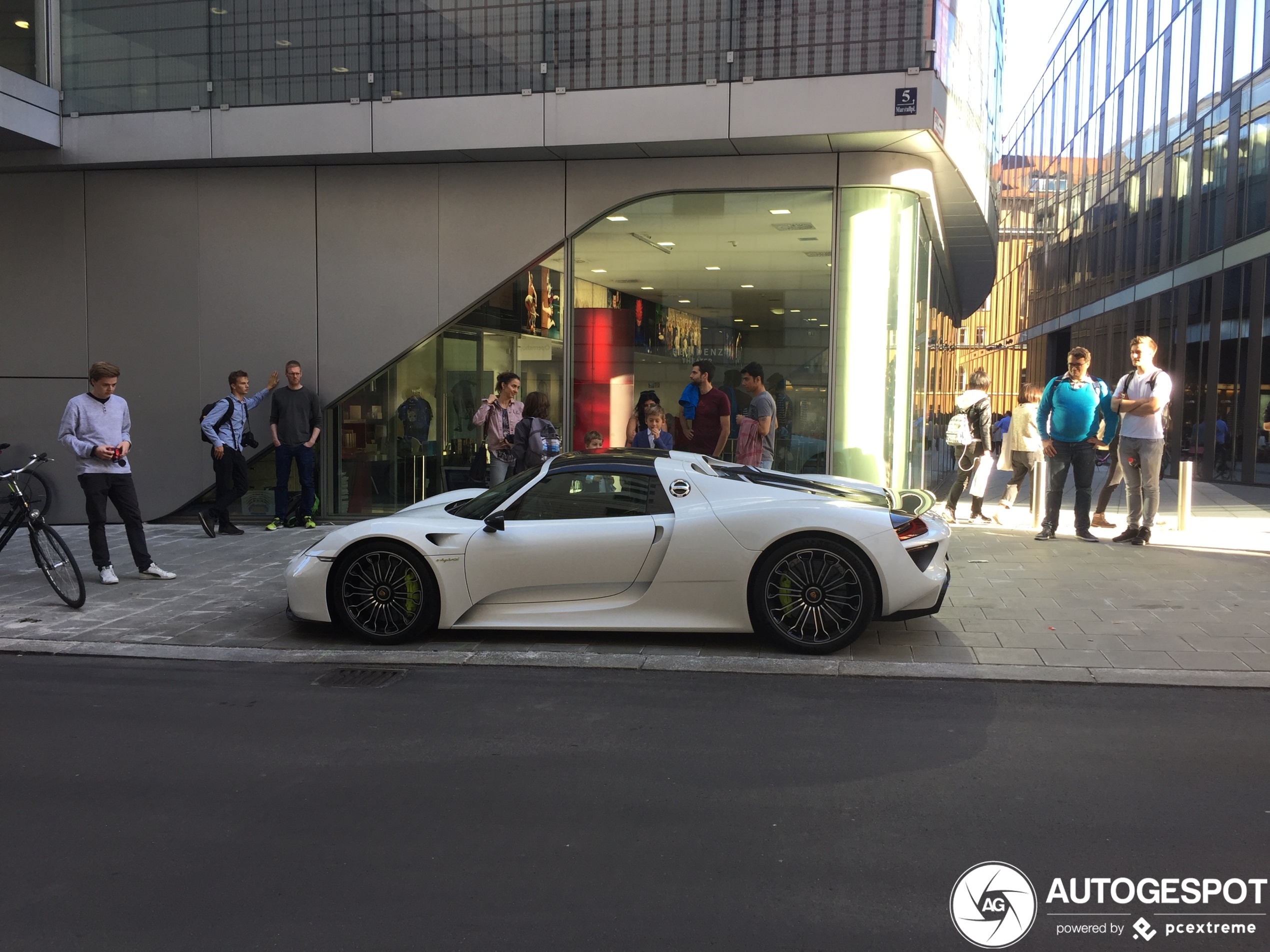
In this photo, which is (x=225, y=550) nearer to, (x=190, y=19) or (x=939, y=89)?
(x=190, y=19)

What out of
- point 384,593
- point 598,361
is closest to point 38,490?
point 598,361

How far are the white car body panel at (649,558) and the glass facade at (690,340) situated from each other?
4.83 meters

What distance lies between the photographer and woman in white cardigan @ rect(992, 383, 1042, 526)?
12555mm

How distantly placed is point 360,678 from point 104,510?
3943 millimetres

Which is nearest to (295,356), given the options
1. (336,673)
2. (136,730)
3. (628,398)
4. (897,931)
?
(628,398)

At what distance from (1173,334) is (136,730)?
82.0 feet

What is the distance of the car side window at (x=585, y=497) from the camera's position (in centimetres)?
657

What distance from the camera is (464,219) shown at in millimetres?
12188

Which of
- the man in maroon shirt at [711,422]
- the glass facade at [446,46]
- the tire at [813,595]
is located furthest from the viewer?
the glass facade at [446,46]

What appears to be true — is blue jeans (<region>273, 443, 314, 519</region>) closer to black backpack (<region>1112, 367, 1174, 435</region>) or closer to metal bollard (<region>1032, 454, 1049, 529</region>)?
metal bollard (<region>1032, 454, 1049, 529</region>)

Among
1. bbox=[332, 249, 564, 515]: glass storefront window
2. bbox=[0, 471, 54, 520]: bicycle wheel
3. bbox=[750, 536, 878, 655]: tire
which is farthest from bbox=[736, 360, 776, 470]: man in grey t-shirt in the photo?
bbox=[0, 471, 54, 520]: bicycle wheel

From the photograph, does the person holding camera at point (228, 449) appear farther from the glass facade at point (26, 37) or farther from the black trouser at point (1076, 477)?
the black trouser at point (1076, 477)

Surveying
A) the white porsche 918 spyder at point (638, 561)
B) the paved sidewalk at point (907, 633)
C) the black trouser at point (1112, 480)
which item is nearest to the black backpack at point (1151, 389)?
the black trouser at point (1112, 480)

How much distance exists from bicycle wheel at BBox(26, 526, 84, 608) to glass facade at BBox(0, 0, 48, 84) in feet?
23.9
